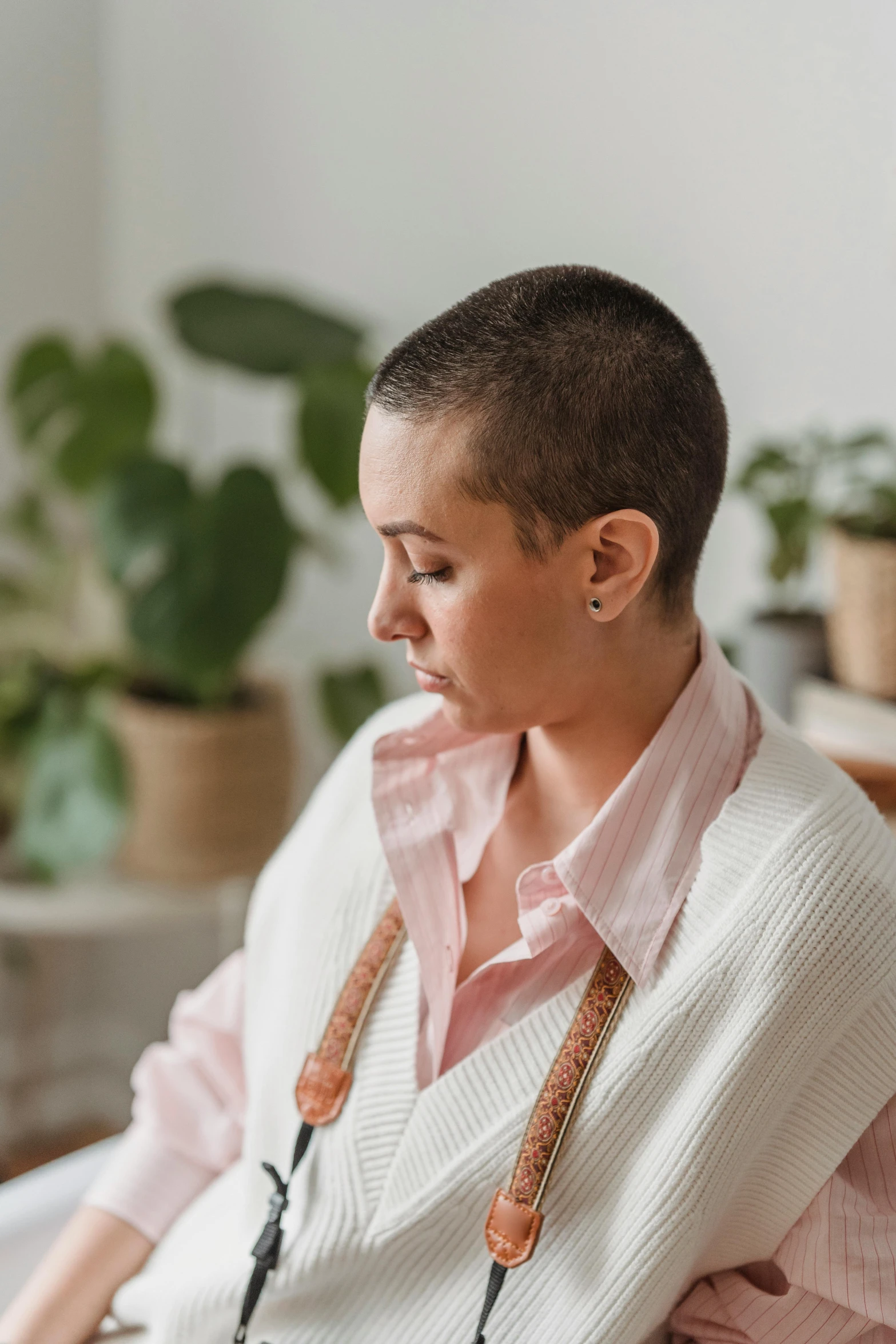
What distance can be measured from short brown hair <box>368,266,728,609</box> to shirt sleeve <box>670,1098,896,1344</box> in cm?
40

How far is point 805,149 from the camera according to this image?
1.45m

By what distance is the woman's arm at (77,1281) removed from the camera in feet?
3.13

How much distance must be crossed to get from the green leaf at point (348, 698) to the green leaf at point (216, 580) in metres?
0.22

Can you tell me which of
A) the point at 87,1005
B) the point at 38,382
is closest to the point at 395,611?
the point at 38,382

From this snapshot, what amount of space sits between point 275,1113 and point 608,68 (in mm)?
1328

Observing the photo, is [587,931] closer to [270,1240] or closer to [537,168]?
[270,1240]

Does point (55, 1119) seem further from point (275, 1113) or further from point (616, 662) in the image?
point (616, 662)

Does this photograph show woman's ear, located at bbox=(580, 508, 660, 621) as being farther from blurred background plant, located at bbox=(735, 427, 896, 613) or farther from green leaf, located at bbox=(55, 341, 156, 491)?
green leaf, located at bbox=(55, 341, 156, 491)

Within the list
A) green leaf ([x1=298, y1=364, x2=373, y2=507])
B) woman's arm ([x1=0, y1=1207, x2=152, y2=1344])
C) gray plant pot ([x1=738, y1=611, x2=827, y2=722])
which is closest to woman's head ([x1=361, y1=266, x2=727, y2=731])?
woman's arm ([x1=0, y1=1207, x2=152, y2=1344])

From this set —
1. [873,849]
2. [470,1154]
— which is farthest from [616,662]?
[470,1154]

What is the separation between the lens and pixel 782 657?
4.64 ft

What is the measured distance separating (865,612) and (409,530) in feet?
2.34

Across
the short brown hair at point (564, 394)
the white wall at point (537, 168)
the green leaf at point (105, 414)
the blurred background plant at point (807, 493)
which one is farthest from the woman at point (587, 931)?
the green leaf at point (105, 414)

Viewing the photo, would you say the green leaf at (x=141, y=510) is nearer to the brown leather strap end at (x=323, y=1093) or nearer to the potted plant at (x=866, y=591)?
the potted plant at (x=866, y=591)
